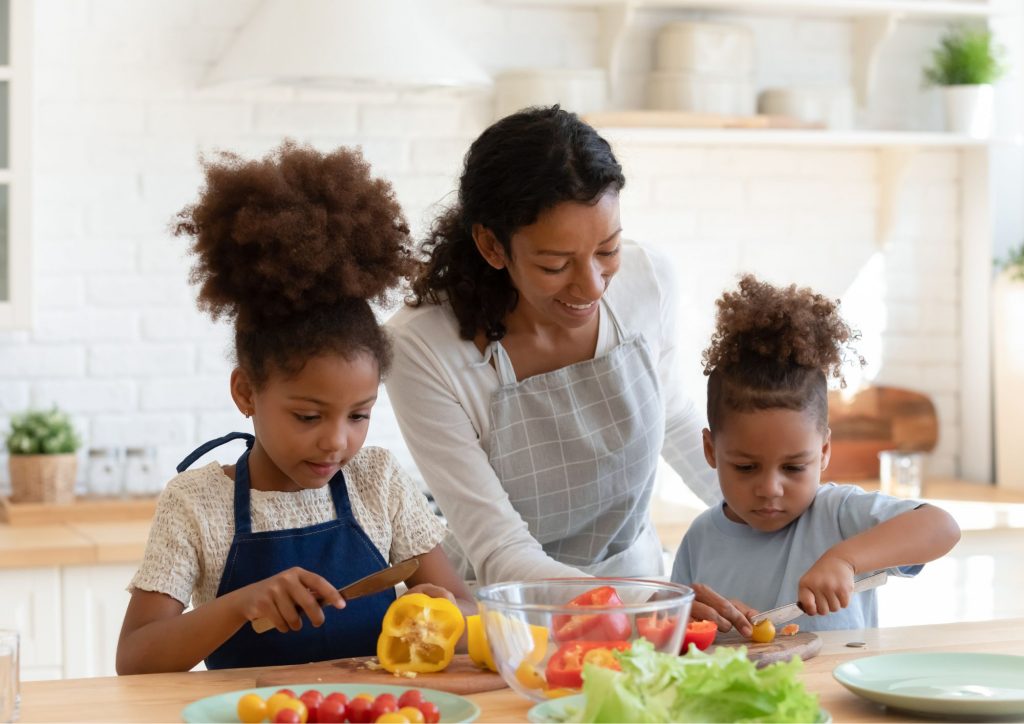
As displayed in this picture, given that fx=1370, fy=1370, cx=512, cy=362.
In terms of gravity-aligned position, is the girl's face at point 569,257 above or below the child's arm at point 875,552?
above

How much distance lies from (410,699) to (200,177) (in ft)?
7.62

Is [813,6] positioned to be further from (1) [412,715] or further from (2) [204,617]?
(1) [412,715]

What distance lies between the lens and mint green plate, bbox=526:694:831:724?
1109mm

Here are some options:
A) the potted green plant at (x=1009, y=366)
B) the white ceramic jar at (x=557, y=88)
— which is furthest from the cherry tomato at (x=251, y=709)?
the potted green plant at (x=1009, y=366)

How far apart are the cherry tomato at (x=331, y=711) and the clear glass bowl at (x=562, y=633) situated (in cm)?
14

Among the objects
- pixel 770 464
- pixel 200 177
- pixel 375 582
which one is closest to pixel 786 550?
pixel 770 464

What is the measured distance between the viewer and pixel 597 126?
3.26 meters

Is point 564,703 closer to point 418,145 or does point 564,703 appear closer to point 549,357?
point 549,357

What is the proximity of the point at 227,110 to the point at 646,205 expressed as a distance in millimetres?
1069

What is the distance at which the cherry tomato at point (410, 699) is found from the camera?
1.15 metres

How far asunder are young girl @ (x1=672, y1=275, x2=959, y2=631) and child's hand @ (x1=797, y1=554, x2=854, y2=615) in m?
0.18

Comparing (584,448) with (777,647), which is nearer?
(777,647)

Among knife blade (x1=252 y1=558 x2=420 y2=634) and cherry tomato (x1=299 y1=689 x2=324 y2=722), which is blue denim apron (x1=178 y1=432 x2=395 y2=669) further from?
cherry tomato (x1=299 y1=689 x2=324 y2=722)

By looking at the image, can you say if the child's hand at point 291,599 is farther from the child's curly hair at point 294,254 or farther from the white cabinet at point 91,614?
the white cabinet at point 91,614
